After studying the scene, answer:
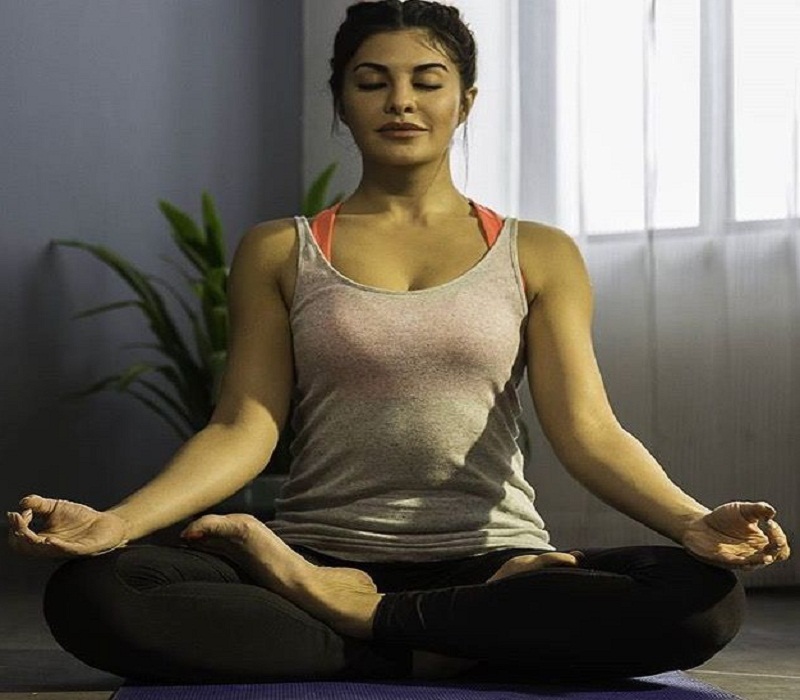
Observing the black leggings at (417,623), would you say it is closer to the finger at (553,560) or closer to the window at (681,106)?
the finger at (553,560)

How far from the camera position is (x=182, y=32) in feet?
11.4

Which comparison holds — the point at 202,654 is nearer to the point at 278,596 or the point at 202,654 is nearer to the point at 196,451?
the point at 278,596

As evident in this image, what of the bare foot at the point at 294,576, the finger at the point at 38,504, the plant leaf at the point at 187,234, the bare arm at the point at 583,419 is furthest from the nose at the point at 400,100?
the plant leaf at the point at 187,234

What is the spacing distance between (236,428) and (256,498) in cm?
105

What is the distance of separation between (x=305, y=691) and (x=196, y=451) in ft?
1.08

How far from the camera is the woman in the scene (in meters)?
1.57

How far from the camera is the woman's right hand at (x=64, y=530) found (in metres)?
1.48

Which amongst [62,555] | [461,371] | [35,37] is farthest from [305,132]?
[62,555]

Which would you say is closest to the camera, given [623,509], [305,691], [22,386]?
[305,691]

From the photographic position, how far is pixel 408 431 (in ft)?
5.83

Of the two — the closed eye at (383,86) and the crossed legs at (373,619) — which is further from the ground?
the closed eye at (383,86)

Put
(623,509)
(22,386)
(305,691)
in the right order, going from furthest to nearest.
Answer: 1. (22,386)
2. (623,509)
3. (305,691)

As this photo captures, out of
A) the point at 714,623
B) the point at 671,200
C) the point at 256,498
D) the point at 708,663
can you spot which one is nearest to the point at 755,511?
the point at 714,623

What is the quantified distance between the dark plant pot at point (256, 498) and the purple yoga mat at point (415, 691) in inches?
48.9
